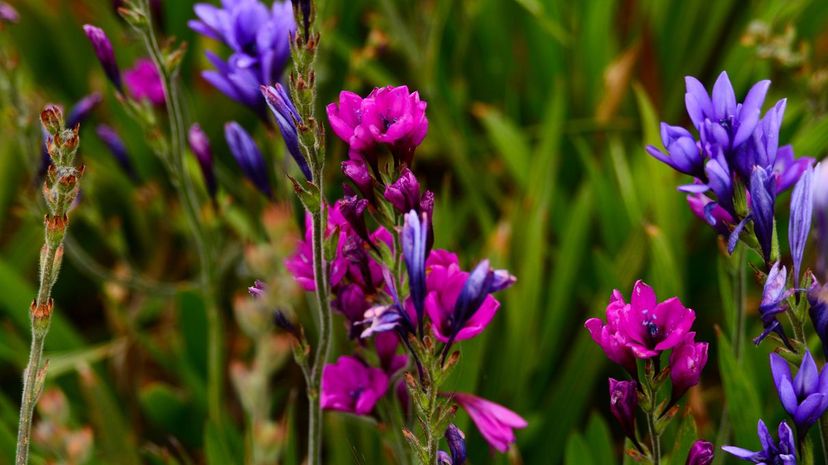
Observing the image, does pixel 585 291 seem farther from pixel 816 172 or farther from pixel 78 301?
pixel 78 301

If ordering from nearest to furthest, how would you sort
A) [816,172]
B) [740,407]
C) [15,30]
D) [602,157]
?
[816,172]
[740,407]
[602,157]
[15,30]

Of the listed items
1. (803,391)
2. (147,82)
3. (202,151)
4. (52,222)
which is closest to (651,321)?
(803,391)

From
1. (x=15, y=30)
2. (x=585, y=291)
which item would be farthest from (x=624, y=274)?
(x=15, y=30)

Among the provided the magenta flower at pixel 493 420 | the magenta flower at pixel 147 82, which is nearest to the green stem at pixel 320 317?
the magenta flower at pixel 493 420

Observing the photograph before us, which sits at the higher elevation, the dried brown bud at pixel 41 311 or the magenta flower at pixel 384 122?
the magenta flower at pixel 384 122

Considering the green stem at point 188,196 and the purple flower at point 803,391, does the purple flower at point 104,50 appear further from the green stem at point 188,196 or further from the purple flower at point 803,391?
the purple flower at point 803,391

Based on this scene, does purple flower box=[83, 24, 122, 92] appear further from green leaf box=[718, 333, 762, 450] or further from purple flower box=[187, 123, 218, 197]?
green leaf box=[718, 333, 762, 450]

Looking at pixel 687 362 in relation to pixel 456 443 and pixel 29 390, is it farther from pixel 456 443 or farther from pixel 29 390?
pixel 29 390

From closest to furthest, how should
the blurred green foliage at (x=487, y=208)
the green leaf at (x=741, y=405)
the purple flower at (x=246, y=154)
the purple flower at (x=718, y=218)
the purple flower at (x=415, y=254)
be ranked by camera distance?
the purple flower at (x=415, y=254) < the purple flower at (x=718, y=218) < the green leaf at (x=741, y=405) < the purple flower at (x=246, y=154) < the blurred green foliage at (x=487, y=208)
